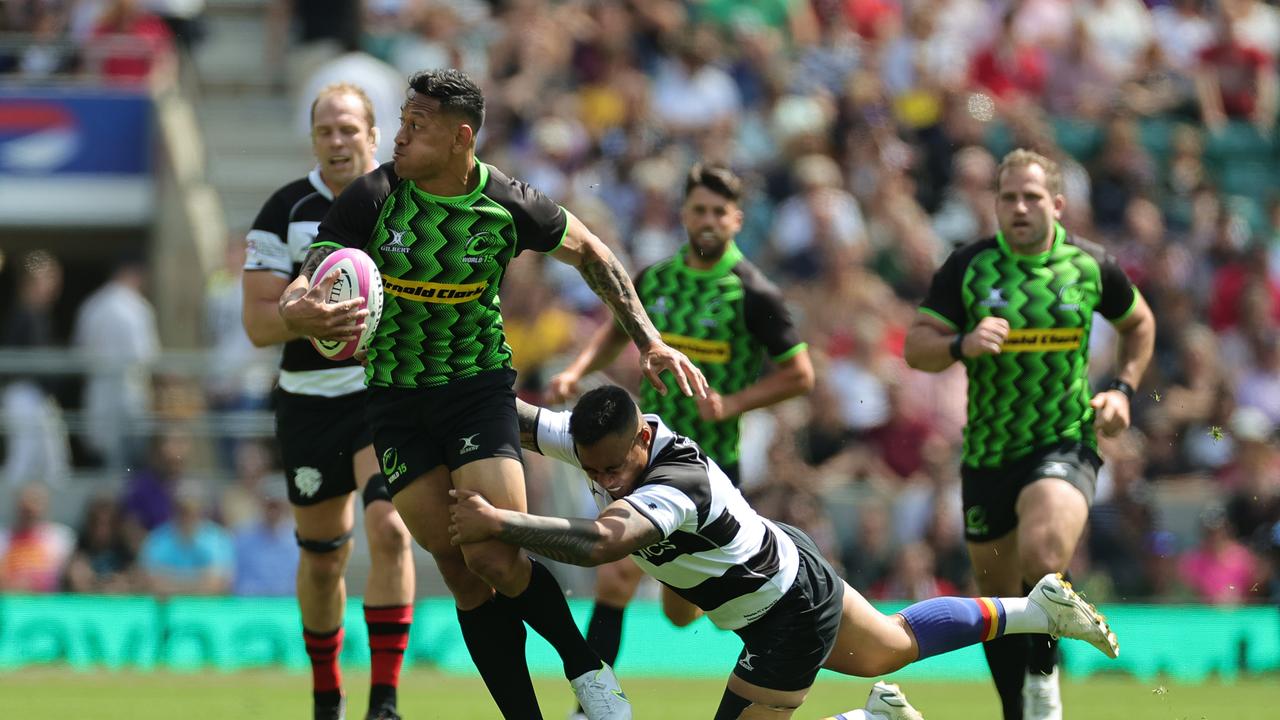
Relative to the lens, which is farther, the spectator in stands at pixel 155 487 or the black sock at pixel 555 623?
the spectator in stands at pixel 155 487

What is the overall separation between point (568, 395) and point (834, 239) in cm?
809

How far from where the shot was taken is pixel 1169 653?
1441 centimetres

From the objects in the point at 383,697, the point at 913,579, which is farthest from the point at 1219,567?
the point at 383,697

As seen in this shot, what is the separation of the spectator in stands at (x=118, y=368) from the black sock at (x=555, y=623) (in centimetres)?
934

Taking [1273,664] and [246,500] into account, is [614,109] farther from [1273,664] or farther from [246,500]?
[1273,664]

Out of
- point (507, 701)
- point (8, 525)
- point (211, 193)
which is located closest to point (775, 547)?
point (507, 701)

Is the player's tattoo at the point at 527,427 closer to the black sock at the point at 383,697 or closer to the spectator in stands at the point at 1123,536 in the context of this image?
the black sock at the point at 383,697

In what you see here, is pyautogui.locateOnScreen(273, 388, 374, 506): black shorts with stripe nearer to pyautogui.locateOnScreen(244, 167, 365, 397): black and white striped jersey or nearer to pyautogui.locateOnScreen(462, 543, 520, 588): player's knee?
pyautogui.locateOnScreen(244, 167, 365, 397): black and white striped jersey

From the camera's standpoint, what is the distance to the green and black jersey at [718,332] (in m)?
9.97

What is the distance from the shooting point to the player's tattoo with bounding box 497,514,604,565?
6.86 m

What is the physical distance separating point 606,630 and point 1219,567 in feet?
24.0

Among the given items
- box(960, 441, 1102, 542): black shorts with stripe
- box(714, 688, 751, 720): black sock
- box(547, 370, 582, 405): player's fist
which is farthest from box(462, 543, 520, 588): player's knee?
box(960, 441, 1102, 542): black shorts with stripe

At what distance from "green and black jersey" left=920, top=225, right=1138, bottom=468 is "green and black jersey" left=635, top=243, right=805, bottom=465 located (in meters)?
0.96

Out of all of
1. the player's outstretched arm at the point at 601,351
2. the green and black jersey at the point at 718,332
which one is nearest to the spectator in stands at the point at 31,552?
the player's outstretched arm at the point at 601,351
